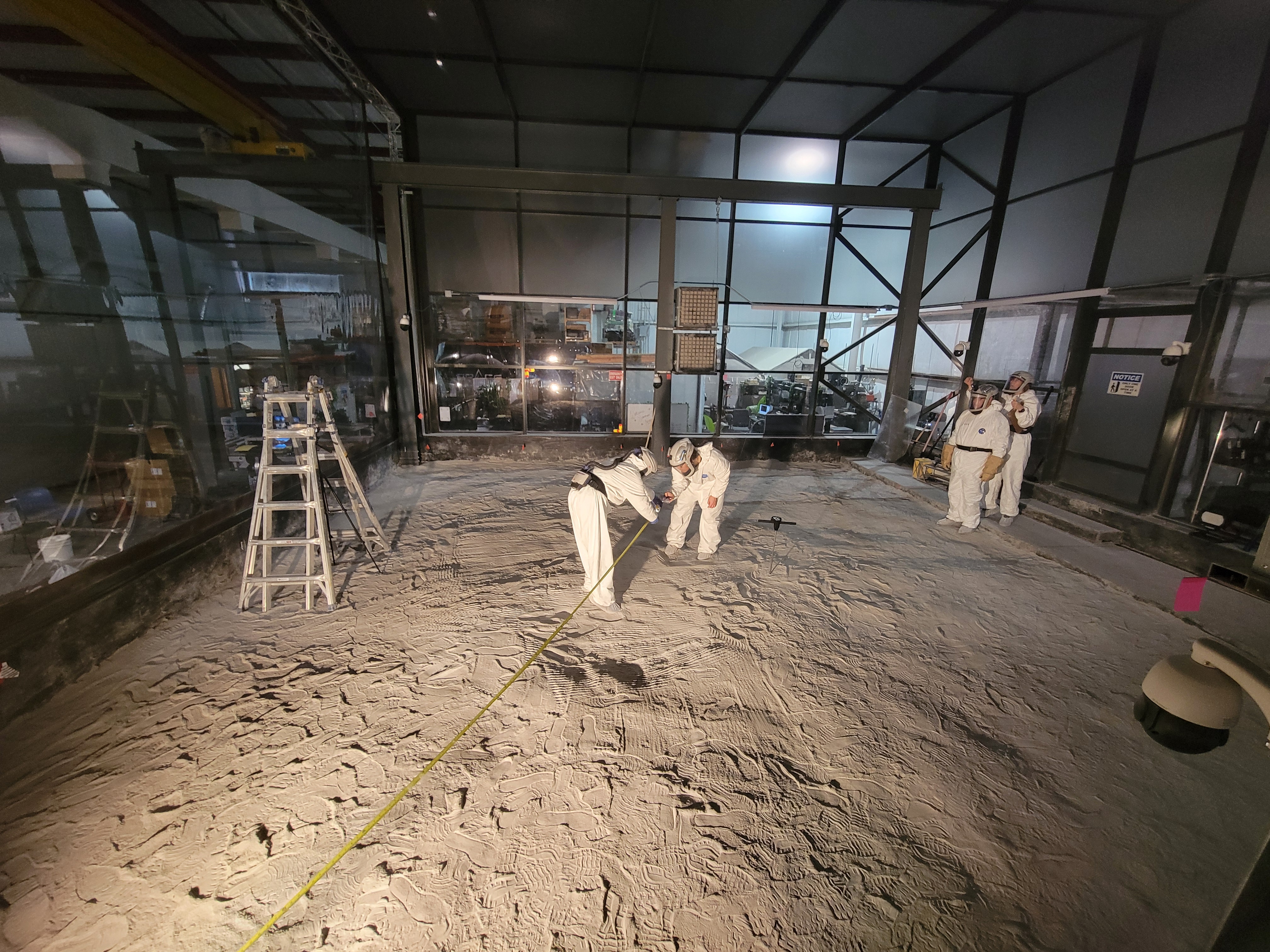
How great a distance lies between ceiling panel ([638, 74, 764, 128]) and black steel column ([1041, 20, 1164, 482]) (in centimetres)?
479

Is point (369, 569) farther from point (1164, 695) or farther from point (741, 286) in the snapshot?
point (741, 286)

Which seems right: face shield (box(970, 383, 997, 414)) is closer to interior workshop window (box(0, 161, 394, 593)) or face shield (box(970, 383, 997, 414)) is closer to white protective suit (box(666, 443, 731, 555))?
white protective suit (box(666, 443, 731, 555))

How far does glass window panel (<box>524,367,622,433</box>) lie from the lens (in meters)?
9.51

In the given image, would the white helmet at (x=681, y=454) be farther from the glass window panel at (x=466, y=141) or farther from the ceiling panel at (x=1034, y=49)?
the glass window panel at (x=466, y=141)

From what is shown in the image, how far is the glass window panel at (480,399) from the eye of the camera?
937cm

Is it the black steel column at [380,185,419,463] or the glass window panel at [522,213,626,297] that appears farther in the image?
the glass window panel at [522,213,626,297]

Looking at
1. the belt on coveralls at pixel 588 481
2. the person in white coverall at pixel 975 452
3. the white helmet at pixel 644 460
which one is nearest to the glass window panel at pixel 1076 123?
the person in white coverall at pixel 975 452

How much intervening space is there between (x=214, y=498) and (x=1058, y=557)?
8693mm

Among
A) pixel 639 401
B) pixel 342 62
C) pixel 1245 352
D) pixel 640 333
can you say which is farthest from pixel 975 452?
pixel 342 62

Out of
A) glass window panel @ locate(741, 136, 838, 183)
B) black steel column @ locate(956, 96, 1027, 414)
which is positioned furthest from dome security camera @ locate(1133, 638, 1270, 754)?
glass window panel @ locate(741, 136, 838, 183)

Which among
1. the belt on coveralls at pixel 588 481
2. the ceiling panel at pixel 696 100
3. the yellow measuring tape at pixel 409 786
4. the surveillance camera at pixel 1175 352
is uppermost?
the ceiling panel at pixel 696 100

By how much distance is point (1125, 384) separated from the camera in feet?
20.0

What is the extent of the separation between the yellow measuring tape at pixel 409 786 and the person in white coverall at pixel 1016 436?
5658 mm

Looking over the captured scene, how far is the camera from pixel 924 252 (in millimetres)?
8820
